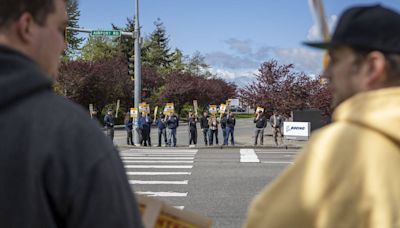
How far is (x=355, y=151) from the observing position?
1.51 m

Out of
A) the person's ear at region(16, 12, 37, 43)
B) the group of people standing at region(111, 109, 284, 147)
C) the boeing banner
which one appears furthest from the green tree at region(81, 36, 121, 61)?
the person's ear at region(16, 12, 37, 43)

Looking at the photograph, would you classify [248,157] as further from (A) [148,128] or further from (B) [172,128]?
(A) [148,128]

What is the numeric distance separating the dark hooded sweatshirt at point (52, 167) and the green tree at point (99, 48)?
215 ft

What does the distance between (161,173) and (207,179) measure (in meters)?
1.95

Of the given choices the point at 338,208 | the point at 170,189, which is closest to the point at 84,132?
the point at 338,208

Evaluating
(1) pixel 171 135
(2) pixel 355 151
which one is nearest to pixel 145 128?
(1) pixel 171 135

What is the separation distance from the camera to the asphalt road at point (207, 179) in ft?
29.8

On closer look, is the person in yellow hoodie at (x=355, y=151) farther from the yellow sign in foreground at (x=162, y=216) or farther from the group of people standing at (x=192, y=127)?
the group of people standing at (x=192, y=127)

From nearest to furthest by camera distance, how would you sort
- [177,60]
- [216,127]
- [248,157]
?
1. [248,157]
2. [216,127]
3. [177,60]

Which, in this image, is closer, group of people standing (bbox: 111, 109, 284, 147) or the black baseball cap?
the black baseball cap

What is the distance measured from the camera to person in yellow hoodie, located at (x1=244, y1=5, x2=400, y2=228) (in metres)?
1.48

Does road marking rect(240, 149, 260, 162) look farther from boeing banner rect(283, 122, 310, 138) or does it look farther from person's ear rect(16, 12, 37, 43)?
person's ear rect(16, 12, 37, 43)

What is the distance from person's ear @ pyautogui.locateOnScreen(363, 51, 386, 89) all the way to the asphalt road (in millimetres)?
6186

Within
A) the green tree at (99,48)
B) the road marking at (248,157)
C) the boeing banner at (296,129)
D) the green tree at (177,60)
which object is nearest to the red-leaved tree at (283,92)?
the boeing banner at (296,129)
